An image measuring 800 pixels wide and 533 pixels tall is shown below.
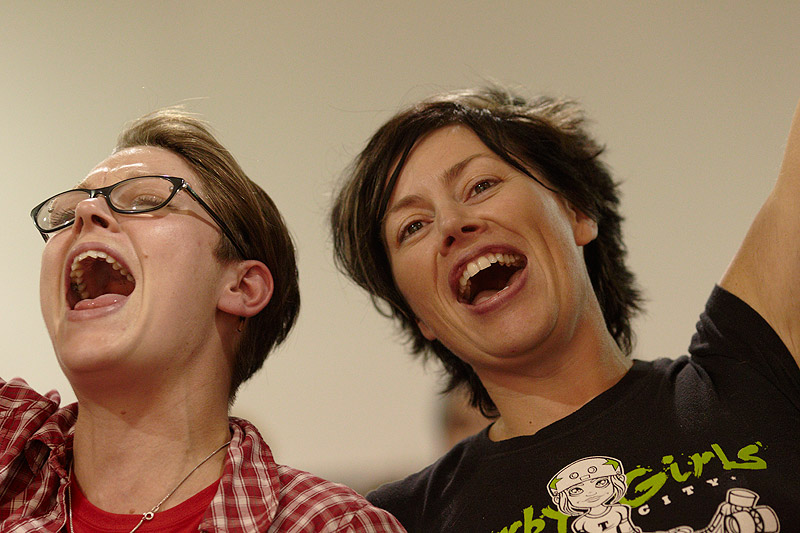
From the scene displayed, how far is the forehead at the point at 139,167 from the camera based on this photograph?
4.53 feet

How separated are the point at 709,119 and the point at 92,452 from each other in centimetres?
227

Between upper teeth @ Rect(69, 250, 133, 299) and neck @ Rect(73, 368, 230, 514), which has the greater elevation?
upper teeth @ Rect(69, 250, 133, 299)

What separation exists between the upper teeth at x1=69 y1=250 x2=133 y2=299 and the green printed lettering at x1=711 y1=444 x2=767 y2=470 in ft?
3.42

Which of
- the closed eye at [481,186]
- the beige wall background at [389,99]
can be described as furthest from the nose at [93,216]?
the beige wall background at [389,99]

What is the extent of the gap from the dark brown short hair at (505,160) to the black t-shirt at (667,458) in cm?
39

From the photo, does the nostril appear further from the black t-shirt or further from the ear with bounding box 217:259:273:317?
the black t-shirt

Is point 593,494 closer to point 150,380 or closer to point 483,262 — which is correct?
point 483,262

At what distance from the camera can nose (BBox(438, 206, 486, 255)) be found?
1.48 m

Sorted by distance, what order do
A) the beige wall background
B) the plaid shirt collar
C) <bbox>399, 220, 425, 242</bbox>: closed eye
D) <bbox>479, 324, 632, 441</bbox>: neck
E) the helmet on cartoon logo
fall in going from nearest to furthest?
the plaid shirt collar < the helmet on cartoon logo < <bbox>479, 324, 632, 441</bbox>: neck < <bbox>399, 220, 425, 242</bbox>: closed eye < the beige wall background

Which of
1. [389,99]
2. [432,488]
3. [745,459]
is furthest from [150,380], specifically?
[389,99]

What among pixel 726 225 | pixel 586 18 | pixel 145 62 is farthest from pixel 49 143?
pixel 726 225

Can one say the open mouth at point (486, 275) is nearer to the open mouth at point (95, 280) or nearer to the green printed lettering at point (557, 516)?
the green printed lettering at point (557, 516)

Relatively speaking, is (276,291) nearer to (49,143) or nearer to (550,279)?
(550,279)

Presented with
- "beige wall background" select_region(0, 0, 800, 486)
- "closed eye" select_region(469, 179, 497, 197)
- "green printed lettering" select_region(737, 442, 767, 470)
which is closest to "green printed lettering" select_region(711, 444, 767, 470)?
"green printed lettering" select_region(737, 442, 767, 470)
